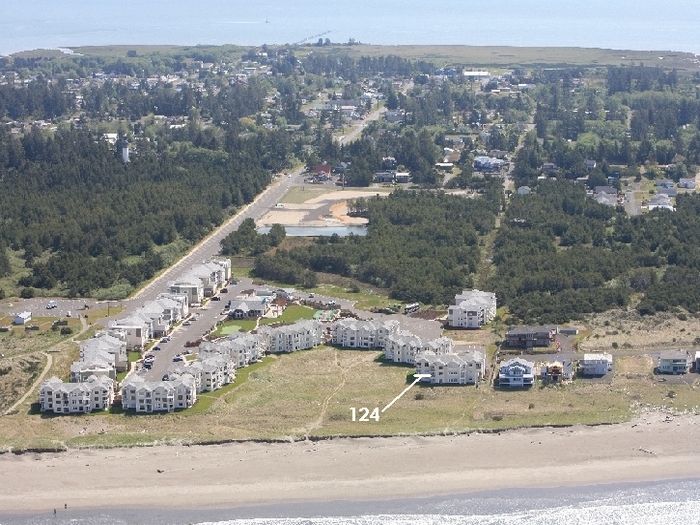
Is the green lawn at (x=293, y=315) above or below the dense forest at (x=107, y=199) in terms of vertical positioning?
below

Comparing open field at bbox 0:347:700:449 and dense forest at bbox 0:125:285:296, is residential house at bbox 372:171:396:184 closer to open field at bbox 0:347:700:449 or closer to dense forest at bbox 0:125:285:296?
dense forest at bbox 0:125:285:296

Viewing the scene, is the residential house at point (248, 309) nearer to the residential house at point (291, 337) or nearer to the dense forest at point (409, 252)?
the residential house at point (291, 337)

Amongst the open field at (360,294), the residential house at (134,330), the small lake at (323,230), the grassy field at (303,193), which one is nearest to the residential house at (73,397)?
the residential house at (134,330)

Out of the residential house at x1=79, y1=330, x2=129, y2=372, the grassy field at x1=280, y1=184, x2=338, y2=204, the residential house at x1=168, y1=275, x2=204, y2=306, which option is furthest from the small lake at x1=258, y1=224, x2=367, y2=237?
the residential house at x1=79, y1=330, x2=129, y2=372

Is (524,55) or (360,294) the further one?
(524,55)

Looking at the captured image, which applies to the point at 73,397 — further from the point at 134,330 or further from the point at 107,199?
the point at 107,199

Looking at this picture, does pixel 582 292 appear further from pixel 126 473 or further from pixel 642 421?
pixel 126 473

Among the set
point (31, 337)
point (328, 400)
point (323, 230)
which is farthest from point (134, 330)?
point (323, 230)
